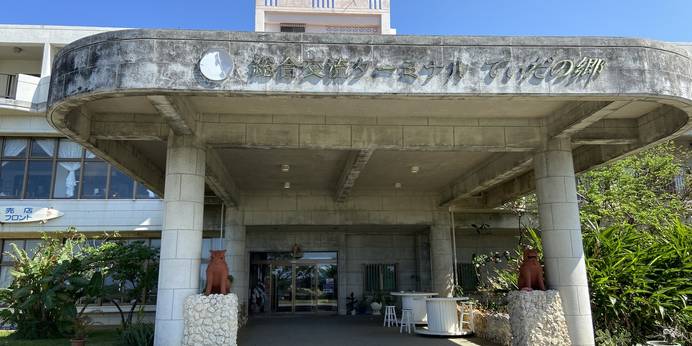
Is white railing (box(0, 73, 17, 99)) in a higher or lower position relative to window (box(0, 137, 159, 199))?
higher

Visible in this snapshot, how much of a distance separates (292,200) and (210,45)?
10.3 meters

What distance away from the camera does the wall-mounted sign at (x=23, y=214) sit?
→ 19375mm

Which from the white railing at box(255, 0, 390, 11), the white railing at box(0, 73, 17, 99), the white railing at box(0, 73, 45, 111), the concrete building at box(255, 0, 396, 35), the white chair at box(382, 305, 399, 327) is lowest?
the white chair at box(382, 305, 399, 327)

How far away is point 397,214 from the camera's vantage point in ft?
58.4

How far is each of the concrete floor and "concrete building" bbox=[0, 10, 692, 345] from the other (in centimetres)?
243

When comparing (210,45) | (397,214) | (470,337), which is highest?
(210,45)

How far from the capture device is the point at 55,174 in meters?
20.2

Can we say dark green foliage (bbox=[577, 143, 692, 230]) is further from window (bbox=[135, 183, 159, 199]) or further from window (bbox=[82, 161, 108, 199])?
window (bbox=[82, 161, 108, 199])

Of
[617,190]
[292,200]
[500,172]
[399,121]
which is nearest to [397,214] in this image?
[292,200]

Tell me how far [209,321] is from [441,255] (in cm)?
1074

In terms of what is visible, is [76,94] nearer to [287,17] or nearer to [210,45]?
[210,45]

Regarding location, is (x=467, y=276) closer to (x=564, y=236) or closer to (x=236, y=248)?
(x=236, y=248)

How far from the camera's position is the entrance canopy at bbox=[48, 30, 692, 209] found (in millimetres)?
7469

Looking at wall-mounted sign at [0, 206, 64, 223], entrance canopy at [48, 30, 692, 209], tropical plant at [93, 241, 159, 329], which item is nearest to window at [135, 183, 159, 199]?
wall-mounted sign at [0, 206, 64, 223]
